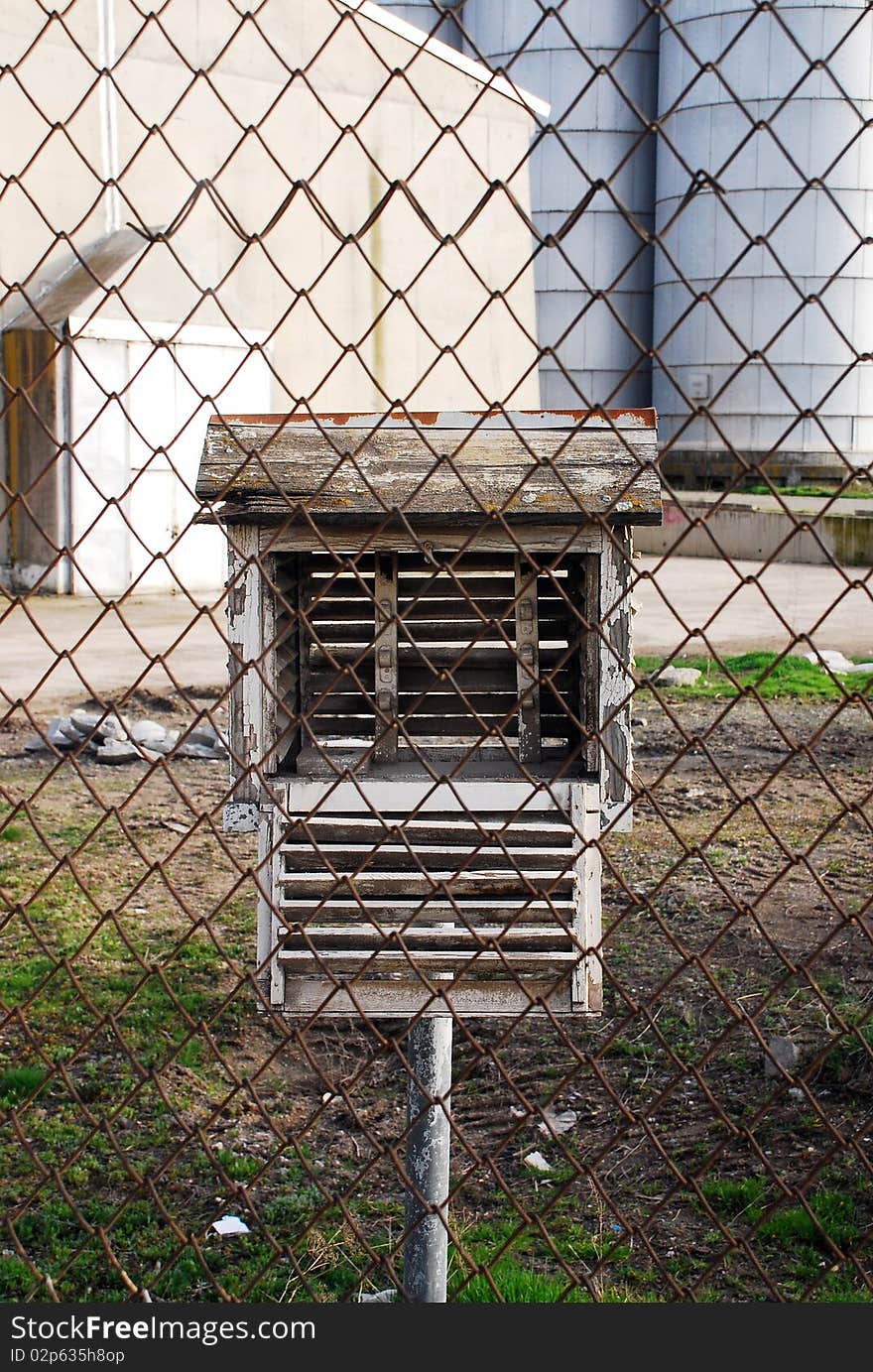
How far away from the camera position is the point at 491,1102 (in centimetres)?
341

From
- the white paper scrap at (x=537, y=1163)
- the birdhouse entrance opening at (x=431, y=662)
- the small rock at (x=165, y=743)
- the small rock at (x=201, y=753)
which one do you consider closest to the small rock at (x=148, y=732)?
the small rock at (x=165, y=743)

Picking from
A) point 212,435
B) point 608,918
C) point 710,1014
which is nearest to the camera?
point 212,435

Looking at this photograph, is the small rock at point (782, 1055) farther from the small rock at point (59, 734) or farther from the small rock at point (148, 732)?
the small rock at point (59, 734)

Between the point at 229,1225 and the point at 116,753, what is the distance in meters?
3.76

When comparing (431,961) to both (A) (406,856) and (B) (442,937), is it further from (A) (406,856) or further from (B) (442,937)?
(A) (406,856)

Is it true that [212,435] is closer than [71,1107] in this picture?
Yes

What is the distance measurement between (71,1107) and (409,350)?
33.7 feet

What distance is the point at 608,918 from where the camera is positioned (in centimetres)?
463

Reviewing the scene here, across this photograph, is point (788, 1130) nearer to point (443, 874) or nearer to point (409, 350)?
point (443, 874)

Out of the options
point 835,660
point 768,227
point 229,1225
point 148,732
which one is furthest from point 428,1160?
point 768,227

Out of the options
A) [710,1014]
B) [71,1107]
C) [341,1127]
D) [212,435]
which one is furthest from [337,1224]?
[212,435]

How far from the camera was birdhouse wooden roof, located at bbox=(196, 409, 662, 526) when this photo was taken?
2.24 m

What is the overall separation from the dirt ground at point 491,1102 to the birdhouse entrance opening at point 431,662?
1.01ft

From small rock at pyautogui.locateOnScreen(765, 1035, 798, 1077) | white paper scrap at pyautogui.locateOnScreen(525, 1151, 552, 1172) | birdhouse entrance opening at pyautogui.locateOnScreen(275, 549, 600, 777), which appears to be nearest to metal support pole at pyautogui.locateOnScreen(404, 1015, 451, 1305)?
birdhouse entrance opening at pyautogui.locateOnScreen(275, 549, 600, 777)
